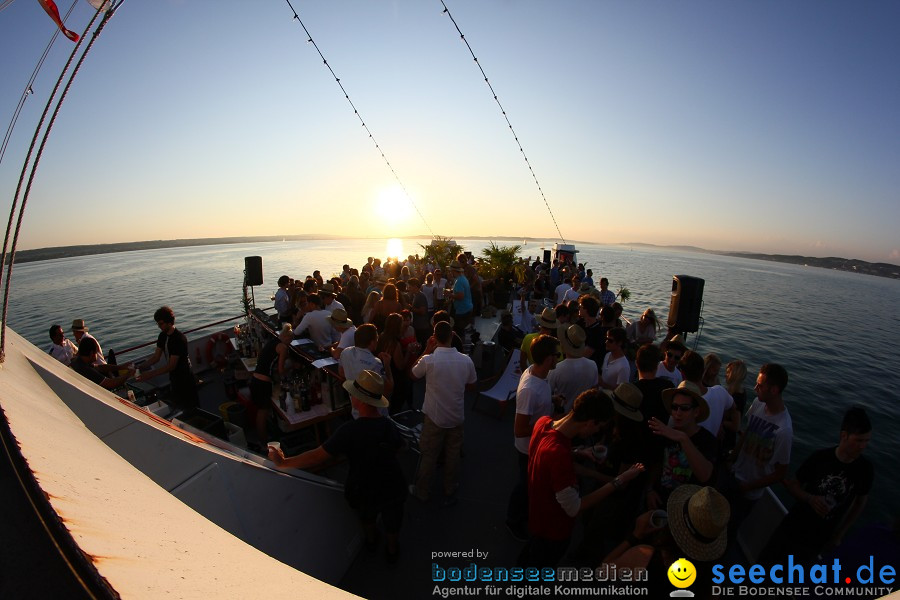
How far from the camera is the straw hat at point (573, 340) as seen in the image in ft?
11.3

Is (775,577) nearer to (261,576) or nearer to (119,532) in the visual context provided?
(261,576)

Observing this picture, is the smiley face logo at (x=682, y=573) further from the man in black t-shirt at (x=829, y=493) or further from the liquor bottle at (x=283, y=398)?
the liquor bottle at (x=283, y=398)

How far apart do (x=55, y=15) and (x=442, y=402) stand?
3986 millimetres

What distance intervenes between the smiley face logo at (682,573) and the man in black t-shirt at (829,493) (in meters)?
1.66

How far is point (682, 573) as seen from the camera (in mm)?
1789

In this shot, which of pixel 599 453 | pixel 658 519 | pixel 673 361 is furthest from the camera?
pixel 673 361

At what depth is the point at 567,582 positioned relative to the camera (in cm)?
296

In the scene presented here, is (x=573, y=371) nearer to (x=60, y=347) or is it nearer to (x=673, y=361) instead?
(x=673, y=361)

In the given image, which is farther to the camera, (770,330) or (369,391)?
(770,330)

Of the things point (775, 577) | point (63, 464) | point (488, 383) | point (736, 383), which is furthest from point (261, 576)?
point (488, 383)

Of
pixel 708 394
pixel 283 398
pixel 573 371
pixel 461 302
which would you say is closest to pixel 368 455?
pixel 573 371

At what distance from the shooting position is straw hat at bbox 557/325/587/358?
136 inches

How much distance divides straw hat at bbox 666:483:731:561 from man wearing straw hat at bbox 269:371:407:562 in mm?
1860

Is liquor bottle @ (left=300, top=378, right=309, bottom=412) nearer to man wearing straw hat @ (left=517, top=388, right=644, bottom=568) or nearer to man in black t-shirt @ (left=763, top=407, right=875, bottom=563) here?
man wearing straw hat @ (left=517, top=388, right=644, bottom=568)
